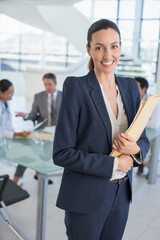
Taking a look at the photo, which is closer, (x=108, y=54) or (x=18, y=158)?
(x=108, y=54)

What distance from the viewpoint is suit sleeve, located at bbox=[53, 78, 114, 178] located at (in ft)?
3.94

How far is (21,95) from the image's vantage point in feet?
44.1

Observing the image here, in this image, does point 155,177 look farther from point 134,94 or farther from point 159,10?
point 159,10

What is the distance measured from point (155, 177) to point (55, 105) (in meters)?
1.78

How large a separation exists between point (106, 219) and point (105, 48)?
0.77 meters

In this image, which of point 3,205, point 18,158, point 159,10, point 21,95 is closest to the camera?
point 3,205

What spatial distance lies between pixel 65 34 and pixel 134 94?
32.7 feet

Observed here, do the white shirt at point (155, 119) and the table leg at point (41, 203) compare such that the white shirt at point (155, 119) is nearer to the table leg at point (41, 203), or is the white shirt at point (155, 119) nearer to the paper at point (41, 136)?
the paper at point (41, 136)

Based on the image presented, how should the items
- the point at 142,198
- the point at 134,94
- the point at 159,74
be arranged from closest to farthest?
1. the point at 134,94
2. the point at 142,198
3. the point at 159,74

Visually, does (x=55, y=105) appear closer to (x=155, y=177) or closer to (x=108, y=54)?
(x=155, y=177)

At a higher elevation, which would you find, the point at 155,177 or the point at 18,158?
the point at 18,158

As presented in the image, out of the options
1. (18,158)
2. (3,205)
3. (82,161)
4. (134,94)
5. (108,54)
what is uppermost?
(108,54)

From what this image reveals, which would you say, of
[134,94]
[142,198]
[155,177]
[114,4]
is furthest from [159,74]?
[114,4]

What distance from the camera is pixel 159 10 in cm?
1158
